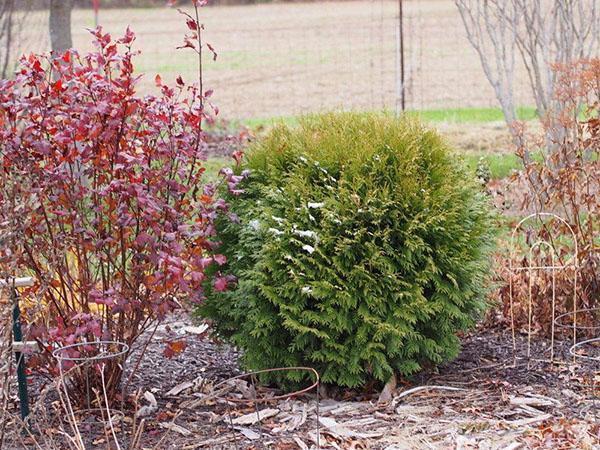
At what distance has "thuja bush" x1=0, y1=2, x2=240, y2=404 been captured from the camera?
406 cm

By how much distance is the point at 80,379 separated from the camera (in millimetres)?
4457

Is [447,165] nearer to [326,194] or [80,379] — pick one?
[326,194]

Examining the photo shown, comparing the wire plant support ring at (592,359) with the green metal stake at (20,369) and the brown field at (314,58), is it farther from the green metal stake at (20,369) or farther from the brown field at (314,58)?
the brown field at (314,58)

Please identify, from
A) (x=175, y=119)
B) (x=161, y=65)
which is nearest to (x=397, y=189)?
(x=175, y=119)

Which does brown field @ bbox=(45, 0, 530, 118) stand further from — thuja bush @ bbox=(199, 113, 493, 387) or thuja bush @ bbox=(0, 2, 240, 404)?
thuja bush @ bbox=(0, 2, 240, 404)

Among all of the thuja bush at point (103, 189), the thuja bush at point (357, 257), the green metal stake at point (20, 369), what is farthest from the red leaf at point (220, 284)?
the green metal stake at point (20, 369)

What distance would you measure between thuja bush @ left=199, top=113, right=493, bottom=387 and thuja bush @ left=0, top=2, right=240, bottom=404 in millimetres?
270

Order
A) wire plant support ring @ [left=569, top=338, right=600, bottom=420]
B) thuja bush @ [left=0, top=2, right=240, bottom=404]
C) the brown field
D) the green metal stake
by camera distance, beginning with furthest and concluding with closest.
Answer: the brown field, wire plant support ring @ [left=569, top=338, right=600, bottom=420], the green metal stake, thuja bush @ [left=0, top=2, right=240, bottom=404]

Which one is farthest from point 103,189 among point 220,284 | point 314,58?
point 314,58

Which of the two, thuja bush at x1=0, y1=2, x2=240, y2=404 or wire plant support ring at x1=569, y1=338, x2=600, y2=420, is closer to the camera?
thuja bush at x1=0, y1=2, x2=240, y2=404

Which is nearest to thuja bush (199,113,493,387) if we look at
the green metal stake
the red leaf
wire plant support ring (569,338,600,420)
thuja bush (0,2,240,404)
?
the red leaf

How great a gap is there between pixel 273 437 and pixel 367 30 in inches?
825

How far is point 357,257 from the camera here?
4387 millimetres

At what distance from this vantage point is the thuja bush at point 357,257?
14.2 ft
